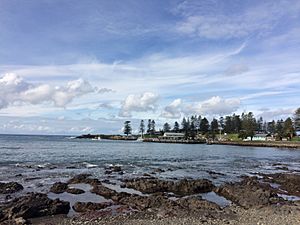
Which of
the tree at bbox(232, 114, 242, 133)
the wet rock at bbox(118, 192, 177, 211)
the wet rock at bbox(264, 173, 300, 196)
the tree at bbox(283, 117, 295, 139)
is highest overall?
the tree at bbox(232, 114, 242, 133)

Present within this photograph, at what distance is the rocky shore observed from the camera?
17641 millimetres

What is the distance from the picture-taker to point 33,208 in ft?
62.2

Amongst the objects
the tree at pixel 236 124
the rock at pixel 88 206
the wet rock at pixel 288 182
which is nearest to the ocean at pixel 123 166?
the wet rock at pixel 288 182

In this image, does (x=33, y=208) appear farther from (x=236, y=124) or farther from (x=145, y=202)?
(x=236, y=124)

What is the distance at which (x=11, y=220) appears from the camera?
17.3 metres

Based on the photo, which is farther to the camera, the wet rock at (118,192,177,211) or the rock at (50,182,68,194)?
the rock at (50,182,68,194)

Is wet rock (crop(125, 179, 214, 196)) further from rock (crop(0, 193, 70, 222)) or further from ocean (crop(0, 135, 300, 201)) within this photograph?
rock (crop(0, 193, 70, 222))

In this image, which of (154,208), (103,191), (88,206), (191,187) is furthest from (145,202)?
(191,187)

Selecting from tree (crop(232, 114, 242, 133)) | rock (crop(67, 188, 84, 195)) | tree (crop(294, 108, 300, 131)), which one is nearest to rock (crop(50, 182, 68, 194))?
rock (crop(67, 188, 84, 195))

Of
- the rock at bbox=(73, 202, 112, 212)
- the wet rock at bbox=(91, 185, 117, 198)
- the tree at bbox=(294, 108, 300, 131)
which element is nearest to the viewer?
the rock at bbox=(73, 202, 112, 212)

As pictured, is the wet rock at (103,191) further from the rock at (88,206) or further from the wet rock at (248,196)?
the wet rock at (248,196)

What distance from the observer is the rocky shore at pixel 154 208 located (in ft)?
57.9

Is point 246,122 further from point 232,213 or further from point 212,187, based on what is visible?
point 232,213

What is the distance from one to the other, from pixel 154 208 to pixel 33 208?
24.5 ft
